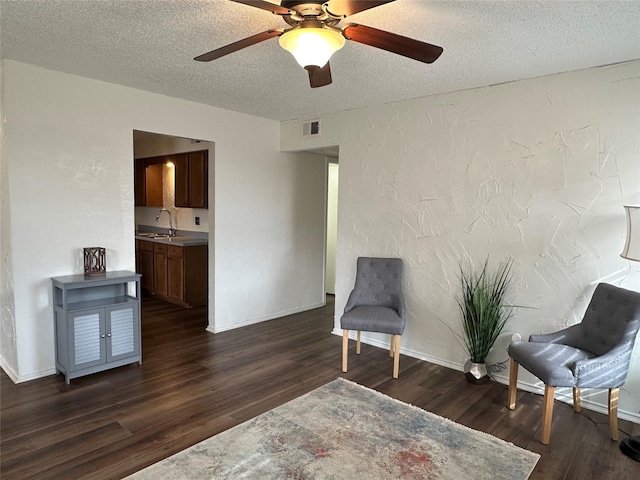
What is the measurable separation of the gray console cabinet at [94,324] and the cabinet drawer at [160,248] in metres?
2.06

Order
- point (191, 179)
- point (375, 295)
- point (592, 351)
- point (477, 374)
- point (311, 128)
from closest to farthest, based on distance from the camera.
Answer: point (592, 351) → point (477, 374) → point (375, 295) → point (311, 128) → point (191, 179)

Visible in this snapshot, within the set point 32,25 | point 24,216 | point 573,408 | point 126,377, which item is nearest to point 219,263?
point 126,377

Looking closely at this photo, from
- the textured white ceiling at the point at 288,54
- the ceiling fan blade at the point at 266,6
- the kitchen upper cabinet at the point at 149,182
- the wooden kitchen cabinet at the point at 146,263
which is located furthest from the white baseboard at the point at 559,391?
the kitchen upper cabinet at the point at 149,182

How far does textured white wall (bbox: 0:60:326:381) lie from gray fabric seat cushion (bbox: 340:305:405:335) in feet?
5.54

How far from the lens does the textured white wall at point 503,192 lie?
2.81 metres

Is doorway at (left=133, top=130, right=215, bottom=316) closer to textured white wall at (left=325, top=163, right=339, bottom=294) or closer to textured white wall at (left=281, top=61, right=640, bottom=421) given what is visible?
textured white wall at (left=325, top=163, right=339, bottom=294)

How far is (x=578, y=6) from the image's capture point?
1.99 metres

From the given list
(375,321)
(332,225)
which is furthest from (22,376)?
(332,225)

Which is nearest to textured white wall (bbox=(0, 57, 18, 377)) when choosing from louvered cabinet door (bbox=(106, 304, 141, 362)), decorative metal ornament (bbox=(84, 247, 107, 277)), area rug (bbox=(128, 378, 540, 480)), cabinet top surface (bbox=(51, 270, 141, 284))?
cabinet top surface (bbox=(51, 270, 141, 284))

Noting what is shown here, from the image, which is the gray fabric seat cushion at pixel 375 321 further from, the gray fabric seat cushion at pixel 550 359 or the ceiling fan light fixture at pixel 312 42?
the ceiling fan light fixture at pixel 312 42

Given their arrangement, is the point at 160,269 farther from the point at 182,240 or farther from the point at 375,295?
the point at 375,295

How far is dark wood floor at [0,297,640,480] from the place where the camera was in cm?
224

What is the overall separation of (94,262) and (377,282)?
2.57 metres

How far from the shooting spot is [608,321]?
261cm
